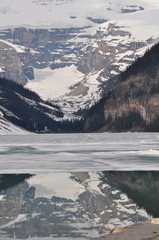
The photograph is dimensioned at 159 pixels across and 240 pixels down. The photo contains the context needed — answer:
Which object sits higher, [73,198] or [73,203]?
[73,203]

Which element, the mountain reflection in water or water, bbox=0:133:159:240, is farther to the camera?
water, bbox=0:133:159:240

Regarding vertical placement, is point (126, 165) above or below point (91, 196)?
below

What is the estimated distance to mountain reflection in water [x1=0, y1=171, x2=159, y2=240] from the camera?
47.4 meters

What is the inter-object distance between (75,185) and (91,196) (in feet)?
35.2

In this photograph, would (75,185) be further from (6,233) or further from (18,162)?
(18,162)

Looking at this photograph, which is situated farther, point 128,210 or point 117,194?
point 117,194

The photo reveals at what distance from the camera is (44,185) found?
7506 centimetres

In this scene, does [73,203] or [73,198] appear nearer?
[73,203]

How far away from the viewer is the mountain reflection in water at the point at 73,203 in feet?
156

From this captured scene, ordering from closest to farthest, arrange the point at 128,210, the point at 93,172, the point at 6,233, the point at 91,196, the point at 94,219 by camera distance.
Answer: the point at 6,233 < the point at 94,219 < the point at 128,210 < the point at 91,196 < the point at 93,172

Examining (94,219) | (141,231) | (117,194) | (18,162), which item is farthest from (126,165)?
(141,231)

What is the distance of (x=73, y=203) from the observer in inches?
2372

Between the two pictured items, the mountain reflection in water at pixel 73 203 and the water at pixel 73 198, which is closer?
the mountain reflection in water at pixel 73 203

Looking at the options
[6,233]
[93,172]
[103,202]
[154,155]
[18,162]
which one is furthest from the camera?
[154,155]
